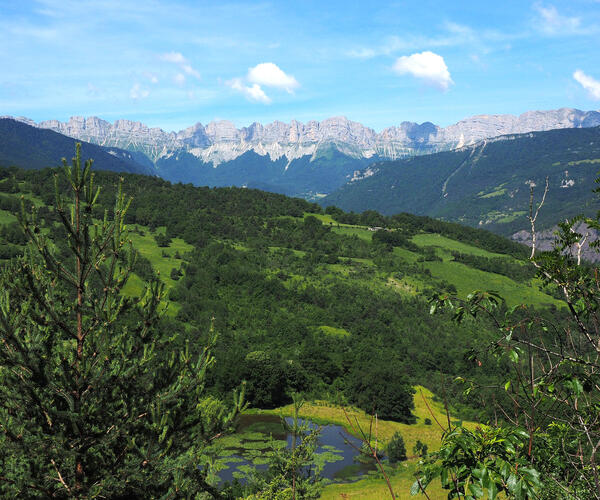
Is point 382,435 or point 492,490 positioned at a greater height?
point 492,490

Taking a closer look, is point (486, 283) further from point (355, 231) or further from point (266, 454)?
point (266, 454)

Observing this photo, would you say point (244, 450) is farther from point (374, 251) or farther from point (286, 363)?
point (374, 251)

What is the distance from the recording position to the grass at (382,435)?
39.0 m

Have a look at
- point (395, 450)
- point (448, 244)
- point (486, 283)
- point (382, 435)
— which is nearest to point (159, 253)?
point (382, 435)

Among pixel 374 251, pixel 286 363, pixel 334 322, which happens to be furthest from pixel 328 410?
pixel 374 251

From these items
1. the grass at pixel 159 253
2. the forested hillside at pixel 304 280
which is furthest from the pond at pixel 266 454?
the grass at pixel 159 253

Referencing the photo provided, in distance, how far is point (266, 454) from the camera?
50375 mm

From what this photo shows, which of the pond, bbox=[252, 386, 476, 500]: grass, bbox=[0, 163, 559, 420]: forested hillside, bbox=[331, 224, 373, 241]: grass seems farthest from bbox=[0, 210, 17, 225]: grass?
bbox=[331, 224, 373, 241]: grass

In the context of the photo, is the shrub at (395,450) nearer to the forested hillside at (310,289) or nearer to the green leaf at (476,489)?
the forested hillside at (310,289)

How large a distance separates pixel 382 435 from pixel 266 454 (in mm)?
19981

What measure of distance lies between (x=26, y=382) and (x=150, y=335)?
3608 millimetres

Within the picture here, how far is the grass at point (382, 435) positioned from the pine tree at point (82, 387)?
1165 inches

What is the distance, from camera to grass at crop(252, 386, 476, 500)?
128 ft

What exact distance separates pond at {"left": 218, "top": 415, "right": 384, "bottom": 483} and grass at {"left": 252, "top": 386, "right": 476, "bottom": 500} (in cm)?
272
